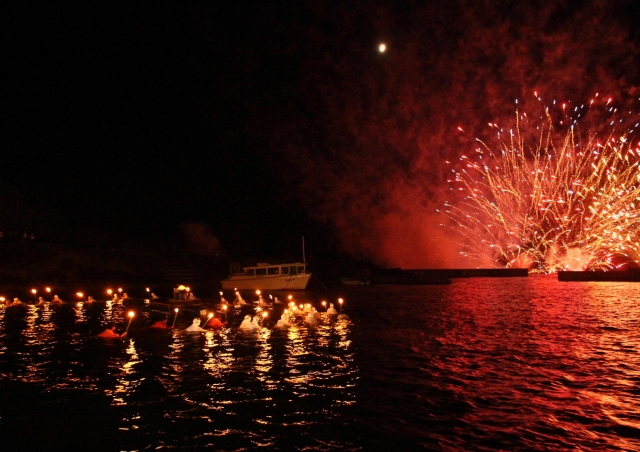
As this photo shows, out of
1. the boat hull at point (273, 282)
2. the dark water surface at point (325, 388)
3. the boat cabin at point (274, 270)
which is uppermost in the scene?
the boat cabin at point (274, 270)

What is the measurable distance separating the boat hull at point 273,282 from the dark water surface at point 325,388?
3491cm

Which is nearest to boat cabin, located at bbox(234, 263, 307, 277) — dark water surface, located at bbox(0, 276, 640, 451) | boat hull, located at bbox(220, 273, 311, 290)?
boat hull, located at bbox(220, 273, 311, 290)

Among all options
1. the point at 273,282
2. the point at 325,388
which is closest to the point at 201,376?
the point at 325,388

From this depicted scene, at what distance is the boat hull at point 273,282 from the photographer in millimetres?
63781

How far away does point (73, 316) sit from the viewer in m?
35.0

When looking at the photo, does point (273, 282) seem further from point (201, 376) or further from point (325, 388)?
point (325, 388)

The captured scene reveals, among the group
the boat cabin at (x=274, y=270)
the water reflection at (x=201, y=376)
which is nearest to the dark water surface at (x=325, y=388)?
the water reflection at (x=201, y=376)

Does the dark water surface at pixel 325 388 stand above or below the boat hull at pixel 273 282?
below

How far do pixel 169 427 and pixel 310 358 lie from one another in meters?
8.46

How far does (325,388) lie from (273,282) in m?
49.0

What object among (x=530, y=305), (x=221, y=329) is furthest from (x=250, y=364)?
(x=530, y=305)

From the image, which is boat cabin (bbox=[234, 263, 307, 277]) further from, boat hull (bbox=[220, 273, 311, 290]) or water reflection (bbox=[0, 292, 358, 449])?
water reflection (bbox=[0, 292, 358, 449])

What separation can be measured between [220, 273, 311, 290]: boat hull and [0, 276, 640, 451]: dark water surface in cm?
3491

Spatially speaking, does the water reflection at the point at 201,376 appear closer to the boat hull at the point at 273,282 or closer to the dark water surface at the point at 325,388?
the dark water surface at the point at 325,388
